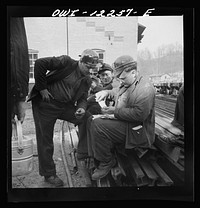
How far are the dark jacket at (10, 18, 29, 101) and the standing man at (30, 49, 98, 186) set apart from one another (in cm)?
13

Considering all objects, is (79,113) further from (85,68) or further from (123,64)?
(123,64)

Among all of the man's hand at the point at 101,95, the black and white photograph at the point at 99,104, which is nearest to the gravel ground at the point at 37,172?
the black and white photograph at the point at 99,104

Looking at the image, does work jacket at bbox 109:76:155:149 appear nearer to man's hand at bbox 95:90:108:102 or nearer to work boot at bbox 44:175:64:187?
man's hand at bbox 95:90:108:102

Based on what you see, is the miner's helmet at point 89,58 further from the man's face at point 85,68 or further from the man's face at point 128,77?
the man's face at point 128,77

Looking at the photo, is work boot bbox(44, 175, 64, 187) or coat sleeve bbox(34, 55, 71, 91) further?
work boot bbox(44, 175, 64, 187)

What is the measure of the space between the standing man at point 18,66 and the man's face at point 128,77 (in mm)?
1115

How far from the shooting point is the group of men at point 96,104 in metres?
3.40

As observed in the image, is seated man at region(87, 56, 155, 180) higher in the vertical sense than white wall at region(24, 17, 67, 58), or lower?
lower

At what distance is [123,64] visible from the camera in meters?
3.40

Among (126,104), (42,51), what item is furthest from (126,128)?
(42,51)

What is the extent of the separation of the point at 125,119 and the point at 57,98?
2.76 ft

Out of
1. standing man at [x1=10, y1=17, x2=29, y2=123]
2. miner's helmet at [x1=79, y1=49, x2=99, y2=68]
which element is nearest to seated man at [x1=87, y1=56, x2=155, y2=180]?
miner's helmet at [x1=79, y1=49, x2=99, y2=68]

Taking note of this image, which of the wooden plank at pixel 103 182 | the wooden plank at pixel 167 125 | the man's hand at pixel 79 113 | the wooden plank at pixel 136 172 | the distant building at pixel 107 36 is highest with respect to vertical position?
the distant building at pixel 107 36

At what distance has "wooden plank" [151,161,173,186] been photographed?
11.4 ft
